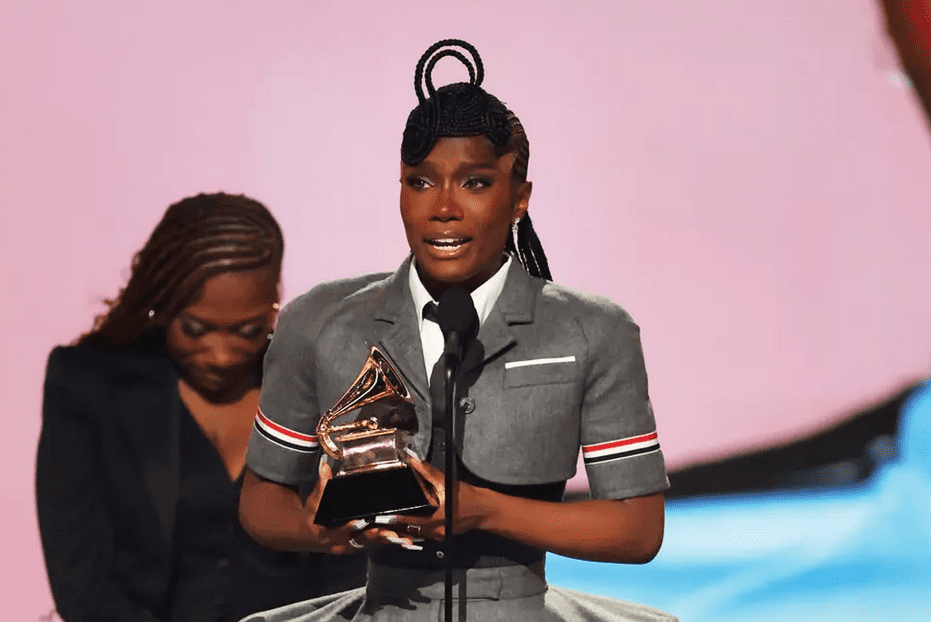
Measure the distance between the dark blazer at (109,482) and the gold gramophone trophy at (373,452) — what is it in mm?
1322

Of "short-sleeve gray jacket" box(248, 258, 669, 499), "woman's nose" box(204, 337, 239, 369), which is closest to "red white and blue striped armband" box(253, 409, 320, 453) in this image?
"short-sleeve gray jacket" box(248, 258, 669, 499)

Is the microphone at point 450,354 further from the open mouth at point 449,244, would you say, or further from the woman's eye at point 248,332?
the woman's eye at point 248,332

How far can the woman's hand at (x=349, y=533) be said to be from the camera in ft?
4.65

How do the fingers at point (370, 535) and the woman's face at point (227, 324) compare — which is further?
the woman's face at point (227, 324)

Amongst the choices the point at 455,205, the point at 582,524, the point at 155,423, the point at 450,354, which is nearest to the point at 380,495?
the point at 450,354

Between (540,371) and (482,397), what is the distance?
0.28ft

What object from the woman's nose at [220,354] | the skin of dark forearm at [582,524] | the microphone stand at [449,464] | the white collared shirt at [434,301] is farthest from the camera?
the woman's nose at [220,354]

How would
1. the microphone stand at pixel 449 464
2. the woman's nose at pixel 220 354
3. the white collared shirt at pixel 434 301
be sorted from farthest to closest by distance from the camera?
the woman's nose at pixel 220 354
the white collared shirt at pixel 434 301
the microphone stand at pixel 449 464

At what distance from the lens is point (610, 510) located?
1552mm

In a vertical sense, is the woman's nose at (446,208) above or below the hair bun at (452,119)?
below

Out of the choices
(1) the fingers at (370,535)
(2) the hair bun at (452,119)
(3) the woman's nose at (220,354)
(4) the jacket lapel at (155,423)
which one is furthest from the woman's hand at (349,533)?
(4) the jacket lapel at (155,423)

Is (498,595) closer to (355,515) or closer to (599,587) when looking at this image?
(355,515)

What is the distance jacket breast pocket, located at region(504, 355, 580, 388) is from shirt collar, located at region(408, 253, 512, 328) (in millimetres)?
84

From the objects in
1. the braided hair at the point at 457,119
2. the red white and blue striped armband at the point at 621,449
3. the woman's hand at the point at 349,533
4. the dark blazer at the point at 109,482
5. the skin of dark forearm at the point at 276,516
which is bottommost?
the dark blazer at the point at 109,482
